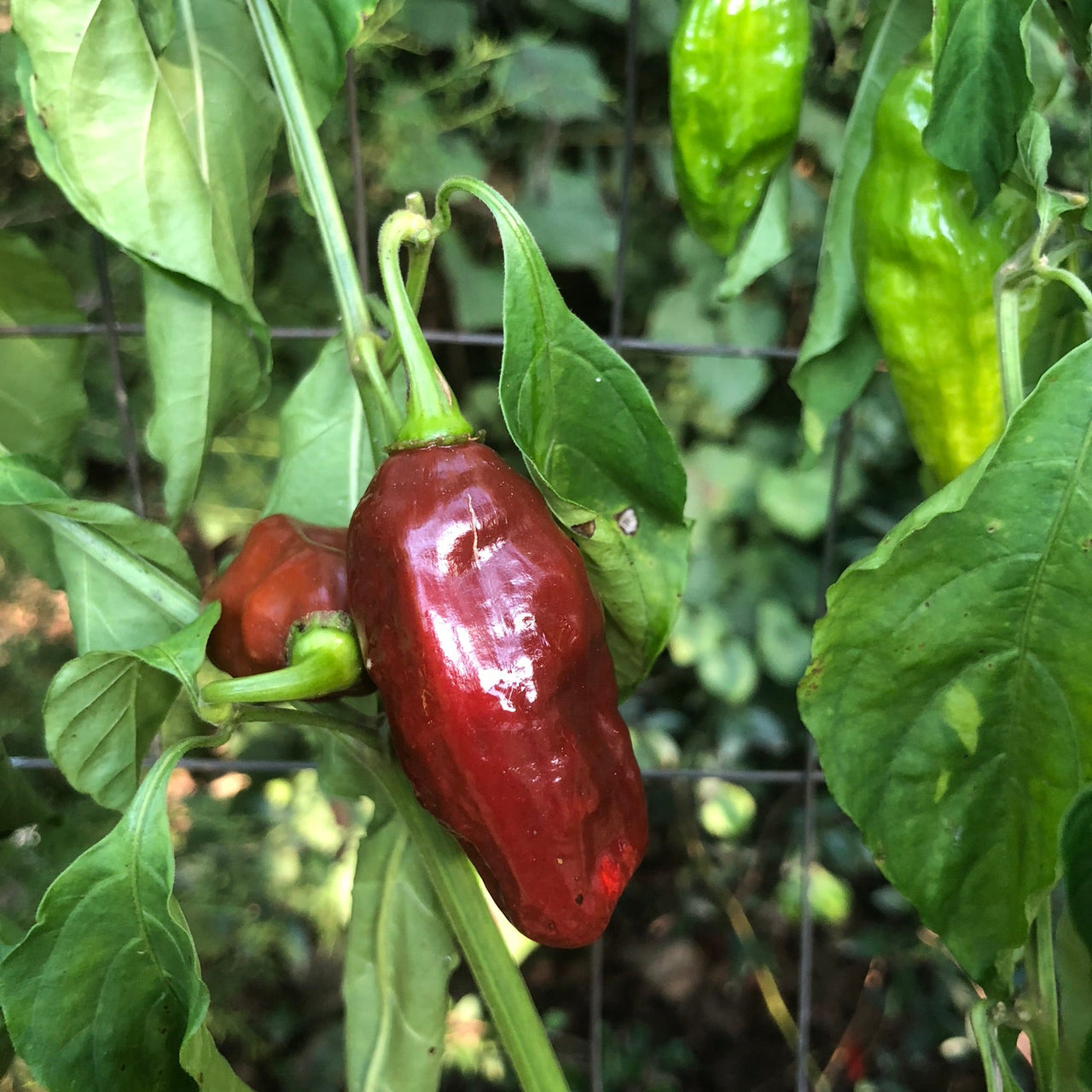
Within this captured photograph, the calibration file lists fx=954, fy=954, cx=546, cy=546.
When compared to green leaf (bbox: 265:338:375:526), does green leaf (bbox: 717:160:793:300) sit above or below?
above

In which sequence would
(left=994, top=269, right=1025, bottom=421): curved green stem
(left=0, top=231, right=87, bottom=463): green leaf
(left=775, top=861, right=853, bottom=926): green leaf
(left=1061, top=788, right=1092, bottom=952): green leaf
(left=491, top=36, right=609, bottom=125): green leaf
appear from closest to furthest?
(left=1061, top=788, right=1092, bottom=952): green leaf, (left=994, top=269, right=1025, bottom=421): curved green stem, (left=0, top=231, right=87, bottom=463): green leaf, (left=491, top=36, right=609, bottom=125): green leaf, (left=775, top=861, right=853, bottom=926): green leaf

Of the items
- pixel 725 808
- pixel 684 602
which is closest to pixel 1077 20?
pixel 684 602

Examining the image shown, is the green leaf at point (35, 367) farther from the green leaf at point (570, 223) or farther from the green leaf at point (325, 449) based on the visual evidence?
the green leaf at point (570, 223)

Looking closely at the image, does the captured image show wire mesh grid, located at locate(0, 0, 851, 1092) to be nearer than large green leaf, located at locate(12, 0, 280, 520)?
No

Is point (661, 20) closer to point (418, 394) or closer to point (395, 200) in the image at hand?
point (395, 200)

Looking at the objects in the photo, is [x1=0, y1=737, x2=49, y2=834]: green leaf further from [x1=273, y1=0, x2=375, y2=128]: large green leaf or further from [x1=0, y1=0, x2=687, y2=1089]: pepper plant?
[x1=273, y1=0, x2=375, y2=128]: large green leaf

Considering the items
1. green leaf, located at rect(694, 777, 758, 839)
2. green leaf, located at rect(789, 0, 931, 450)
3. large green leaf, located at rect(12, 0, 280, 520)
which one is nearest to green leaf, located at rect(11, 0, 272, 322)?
large green leaf, located at rect(12, 0, 280, 520)

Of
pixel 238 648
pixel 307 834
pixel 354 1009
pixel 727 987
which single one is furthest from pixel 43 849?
pixel 727 987

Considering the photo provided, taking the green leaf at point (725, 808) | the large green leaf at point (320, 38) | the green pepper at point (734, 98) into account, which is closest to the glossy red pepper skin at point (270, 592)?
the large green leaf at point (320, 38)
